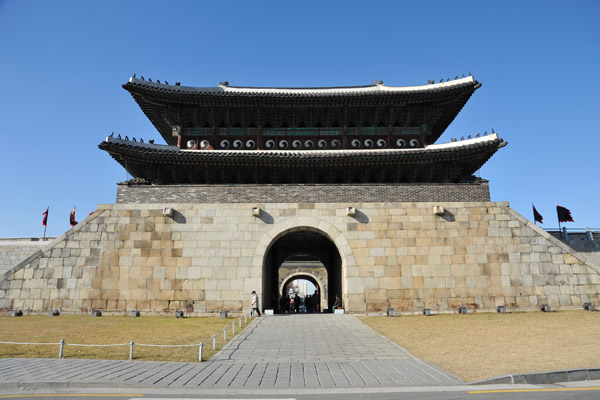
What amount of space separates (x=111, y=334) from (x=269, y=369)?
648cm

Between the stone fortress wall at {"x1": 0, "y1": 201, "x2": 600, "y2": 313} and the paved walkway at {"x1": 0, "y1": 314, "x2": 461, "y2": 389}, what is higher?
the stone fortress wall at {"x1": 0, "y1": 201, "x2": 600, "y2": 313}

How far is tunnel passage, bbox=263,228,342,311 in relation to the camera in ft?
67.7

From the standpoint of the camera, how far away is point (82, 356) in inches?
333

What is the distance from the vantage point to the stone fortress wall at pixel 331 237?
16.6 meters

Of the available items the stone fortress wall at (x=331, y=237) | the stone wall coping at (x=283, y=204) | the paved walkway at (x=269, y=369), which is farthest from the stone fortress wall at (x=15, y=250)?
the paved walkway at (x=269, y=369)

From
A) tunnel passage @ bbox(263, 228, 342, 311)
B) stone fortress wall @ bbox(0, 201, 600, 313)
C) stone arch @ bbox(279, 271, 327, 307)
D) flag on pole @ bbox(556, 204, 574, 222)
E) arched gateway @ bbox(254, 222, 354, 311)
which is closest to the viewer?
stone fortress wall @ bbox(0, 201, 600, 313)

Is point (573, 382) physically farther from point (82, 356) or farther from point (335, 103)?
point (335, 103)

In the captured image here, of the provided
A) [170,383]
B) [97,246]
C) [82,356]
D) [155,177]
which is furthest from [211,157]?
[170,383]

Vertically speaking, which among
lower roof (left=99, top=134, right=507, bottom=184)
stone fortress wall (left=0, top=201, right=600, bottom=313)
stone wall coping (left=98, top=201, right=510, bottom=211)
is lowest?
stone fortress wall (left=0, top=201, right=600, bottom=313)

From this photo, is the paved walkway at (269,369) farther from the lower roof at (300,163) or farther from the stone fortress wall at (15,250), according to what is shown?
the stone fortress wall at (15,250)

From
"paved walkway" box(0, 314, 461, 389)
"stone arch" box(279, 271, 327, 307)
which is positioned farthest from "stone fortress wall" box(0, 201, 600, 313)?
"stone arch" box(279, 271, 327, 307)

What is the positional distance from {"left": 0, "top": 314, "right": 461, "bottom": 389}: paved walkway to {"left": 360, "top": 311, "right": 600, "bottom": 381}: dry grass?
71 centimetres

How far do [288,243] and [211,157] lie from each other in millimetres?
8684

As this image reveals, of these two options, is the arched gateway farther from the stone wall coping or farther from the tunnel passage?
the stone wall coping
